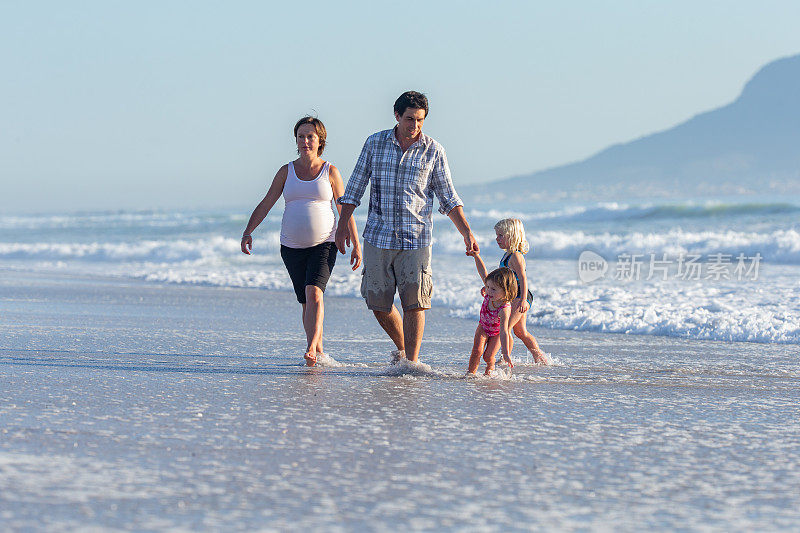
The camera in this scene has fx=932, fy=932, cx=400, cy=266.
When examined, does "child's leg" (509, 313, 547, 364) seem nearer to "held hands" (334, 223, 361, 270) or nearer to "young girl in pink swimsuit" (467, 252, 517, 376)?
"young girl in pink swimsuit" (467, 252, 517, 376)

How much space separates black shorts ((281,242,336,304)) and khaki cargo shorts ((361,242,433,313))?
1.41 ft

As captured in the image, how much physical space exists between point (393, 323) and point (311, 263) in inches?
25.4

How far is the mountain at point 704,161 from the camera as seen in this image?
326 feet

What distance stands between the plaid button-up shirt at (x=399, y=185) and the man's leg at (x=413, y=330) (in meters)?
0.38

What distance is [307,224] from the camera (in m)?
5.62

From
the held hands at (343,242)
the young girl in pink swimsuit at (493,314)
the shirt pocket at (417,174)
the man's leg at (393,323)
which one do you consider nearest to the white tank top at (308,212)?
the held hands at (343,242)

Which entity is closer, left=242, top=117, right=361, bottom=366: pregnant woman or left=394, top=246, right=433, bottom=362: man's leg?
left=394, top=246, right=433, bottom=362: man's leg

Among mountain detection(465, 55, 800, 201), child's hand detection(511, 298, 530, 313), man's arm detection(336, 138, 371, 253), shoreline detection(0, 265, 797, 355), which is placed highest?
mountain detection(465, 55, 800, 201)

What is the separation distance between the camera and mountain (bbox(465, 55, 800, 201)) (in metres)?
99.4

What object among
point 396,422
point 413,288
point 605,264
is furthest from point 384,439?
point 605,264

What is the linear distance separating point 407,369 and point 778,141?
127758 mm

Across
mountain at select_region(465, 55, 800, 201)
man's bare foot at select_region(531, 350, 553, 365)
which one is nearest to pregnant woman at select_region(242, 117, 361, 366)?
man's bare foot at select_region(531, 350, 553, 365)

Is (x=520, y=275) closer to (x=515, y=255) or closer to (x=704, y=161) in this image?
(x=515, y=255)

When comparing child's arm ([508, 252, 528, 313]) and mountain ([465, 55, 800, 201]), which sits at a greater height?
mountain ([465, 55, 800, 201])
